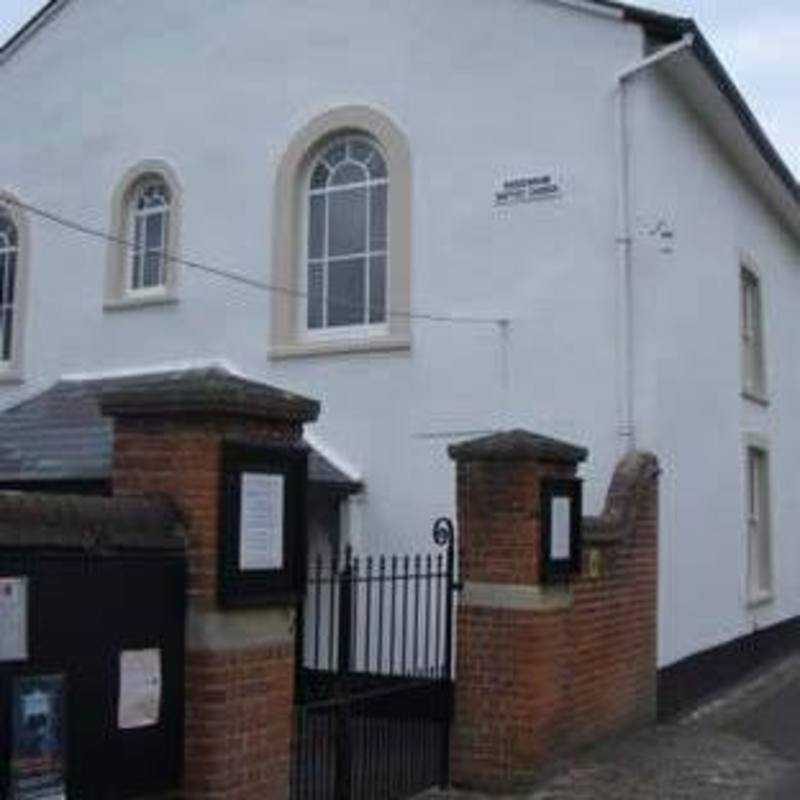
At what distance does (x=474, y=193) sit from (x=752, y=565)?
19.0 ft

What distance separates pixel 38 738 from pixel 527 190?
8873mm

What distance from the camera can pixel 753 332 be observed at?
17.5 meters

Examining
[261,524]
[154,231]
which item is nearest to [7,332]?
Answer: [154,231]

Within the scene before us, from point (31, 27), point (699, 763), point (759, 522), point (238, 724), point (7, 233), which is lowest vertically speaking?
point (699, 763)

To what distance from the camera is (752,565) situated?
1684 centimetres

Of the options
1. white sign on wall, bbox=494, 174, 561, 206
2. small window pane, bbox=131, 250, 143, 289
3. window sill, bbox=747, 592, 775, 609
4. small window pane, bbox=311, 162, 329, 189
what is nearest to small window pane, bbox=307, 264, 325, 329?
small window pane, bbox=311, 162, 329, 189

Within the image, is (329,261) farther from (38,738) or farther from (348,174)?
(38,738)

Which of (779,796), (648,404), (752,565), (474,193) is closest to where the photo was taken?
(779,796)

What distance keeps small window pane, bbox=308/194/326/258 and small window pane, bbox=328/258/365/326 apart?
24 cm

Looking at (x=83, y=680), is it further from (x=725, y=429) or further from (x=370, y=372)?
Answer: (x=725, y=429)

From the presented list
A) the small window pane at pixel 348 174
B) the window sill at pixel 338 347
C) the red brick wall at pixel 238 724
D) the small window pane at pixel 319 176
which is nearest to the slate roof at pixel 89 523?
the red brick wall at pixel 238 724

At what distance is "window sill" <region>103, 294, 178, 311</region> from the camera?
15602mm

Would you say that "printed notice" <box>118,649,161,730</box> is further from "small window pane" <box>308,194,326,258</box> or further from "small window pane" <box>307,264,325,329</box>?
"small window pane" <box>308,194,326,258</box>

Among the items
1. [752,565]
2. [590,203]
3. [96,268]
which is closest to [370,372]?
[590,203]
